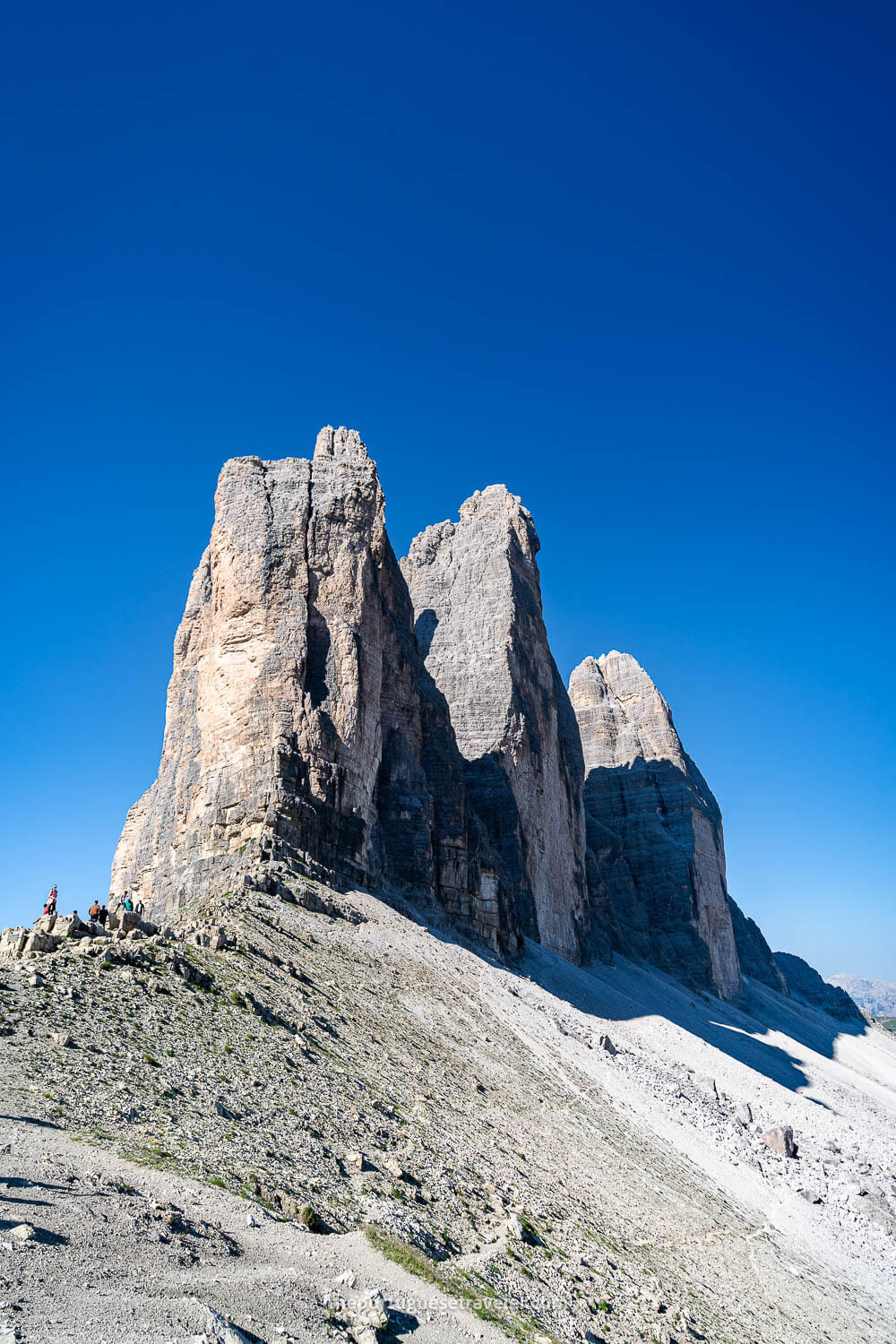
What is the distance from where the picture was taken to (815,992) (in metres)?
126

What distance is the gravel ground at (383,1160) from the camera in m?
11.6

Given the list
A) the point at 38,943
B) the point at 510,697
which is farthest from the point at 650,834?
the point at 38,943

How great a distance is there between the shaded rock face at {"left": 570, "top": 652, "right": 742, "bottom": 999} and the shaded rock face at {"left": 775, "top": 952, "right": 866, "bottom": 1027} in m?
27.1

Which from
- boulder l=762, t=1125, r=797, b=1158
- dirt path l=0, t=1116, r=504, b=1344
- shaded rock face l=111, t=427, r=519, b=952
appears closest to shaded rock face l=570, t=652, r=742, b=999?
shaded rock face l=111, t=427, r=519, b=952

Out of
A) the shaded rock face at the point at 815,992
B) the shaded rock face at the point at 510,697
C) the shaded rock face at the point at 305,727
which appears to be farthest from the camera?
the shaded rock face at the point at 815,992

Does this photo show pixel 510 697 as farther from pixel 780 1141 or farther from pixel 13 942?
pixel 13 942

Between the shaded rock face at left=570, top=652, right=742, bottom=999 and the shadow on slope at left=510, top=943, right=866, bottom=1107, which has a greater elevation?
the shaded rock face at left=570, top=652, right=742, bottom=999

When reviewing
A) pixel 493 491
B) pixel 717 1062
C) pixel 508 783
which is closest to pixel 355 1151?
pixel 717 1062

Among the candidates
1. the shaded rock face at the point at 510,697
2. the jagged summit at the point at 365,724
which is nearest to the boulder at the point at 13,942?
the jagged summit at the point at 365,724

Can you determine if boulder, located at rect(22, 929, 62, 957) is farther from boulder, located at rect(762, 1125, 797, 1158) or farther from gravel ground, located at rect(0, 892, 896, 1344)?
boulder, located at rect(762, 1125, 797, 1158)

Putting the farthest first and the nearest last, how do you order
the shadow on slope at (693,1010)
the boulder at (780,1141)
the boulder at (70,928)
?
1. the shadow on slope at (693,1010)
2. the boulder at (780,1141)
3. the boulder at (70,928)

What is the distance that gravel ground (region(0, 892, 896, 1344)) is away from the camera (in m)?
11.6

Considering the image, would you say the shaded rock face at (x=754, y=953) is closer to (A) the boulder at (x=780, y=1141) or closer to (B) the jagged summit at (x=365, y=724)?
(B) the jagged summit at (x=365, y=724)

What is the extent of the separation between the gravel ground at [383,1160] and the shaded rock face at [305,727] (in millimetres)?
4722
